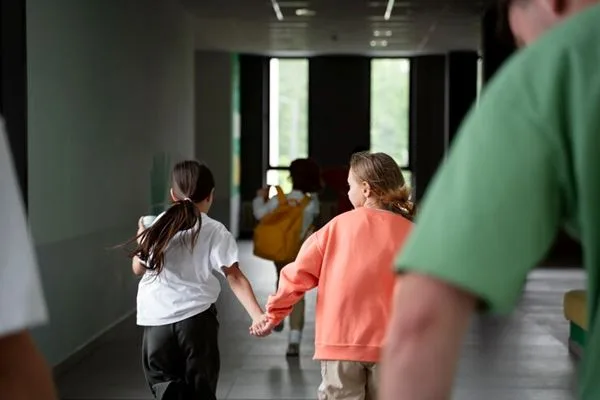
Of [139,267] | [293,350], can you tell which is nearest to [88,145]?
[293,350]

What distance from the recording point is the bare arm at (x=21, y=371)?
1723 mm

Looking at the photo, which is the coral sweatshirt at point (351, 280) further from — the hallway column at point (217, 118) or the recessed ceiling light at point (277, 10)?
the hallway column at point (217, 118)

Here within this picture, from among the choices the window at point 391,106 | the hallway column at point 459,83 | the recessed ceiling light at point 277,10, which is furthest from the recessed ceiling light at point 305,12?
the window at point 391,106

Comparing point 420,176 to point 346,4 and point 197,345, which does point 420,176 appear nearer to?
point 346,4

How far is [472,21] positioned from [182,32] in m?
4.46

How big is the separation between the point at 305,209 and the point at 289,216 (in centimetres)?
14

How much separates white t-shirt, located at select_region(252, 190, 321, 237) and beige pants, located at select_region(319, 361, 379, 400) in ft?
11.7

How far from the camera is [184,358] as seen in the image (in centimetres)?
501

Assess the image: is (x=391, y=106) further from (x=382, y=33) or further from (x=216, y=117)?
(x=382, y=33)

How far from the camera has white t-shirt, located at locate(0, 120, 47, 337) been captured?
1.63 meters

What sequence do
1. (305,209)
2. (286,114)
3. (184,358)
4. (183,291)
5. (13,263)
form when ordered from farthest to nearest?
(286,114) < (305,209) < (184,358) < (183,291) < (13,263)

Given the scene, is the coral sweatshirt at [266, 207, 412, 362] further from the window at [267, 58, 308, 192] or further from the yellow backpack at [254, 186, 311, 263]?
the window at [267, 58, 308, 192]

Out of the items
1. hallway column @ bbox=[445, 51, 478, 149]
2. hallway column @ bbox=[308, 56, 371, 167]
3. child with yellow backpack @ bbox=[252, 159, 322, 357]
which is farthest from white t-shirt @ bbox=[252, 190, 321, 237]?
hallway column @ bbox=[308, 56, 371, 167]

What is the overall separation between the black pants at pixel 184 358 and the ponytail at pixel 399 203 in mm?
1044
